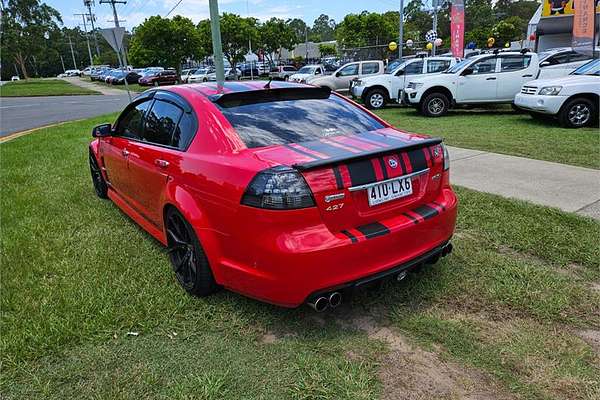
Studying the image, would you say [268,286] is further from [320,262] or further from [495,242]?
[495,242]

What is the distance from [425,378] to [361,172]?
45.6 inches

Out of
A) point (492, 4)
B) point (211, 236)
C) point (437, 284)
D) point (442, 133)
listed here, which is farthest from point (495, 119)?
point (492, 4)

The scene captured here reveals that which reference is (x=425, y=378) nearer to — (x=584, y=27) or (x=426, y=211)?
(x=426, y=211)

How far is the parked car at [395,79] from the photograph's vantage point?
14624 millimetres

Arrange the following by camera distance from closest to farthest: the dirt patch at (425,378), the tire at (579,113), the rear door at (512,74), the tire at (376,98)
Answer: the dirt patch at (425,378) → the tire at (579,113) → the rear door at (512,74) → the tire at (376,98)

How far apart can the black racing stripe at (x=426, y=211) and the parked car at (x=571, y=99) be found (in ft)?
26.2

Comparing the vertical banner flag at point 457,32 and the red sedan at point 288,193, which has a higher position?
the vertical banner flag at point 457,32

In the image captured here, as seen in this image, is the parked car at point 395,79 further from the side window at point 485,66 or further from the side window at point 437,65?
the side window at point 485,66

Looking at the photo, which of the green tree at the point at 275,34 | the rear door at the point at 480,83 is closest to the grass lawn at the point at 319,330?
the rear door at the point at 480,83

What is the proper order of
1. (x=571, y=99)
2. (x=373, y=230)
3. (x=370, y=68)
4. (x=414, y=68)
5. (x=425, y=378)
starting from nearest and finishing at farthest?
(x=425, y=378), (x=373, y=230), (x=571, y=99), (x=414, y=68), (x=370, y=68)

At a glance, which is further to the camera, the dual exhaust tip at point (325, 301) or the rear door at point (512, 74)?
the rear door at point (512, 74)

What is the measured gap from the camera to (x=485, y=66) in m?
12.4

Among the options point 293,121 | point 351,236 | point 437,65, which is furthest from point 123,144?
point 437,65

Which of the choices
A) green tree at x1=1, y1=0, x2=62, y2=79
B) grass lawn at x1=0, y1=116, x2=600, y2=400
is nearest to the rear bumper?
grass lawn at x1=0, y1=116, x2=600, y2=400
